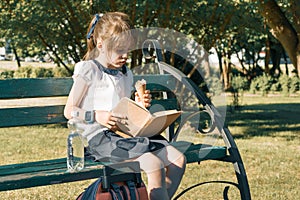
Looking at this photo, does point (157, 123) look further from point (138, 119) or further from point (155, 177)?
point (155, 177)

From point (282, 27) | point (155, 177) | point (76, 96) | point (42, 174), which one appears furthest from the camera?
point (282, 27)

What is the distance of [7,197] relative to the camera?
17.4ft

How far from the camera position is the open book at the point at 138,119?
10.8 feet

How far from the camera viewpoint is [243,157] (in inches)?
293

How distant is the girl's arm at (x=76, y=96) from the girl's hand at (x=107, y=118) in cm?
10

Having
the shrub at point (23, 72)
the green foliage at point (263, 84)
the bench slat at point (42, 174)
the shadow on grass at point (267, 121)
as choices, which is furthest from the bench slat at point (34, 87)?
the shrub at point (23, 72)

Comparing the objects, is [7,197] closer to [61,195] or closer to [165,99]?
[61,195]

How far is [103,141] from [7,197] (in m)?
2.17

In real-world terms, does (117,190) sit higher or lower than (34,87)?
lower

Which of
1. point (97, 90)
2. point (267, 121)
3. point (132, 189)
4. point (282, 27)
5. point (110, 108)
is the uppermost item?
point (282, 27)

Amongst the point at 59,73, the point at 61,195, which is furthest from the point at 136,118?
the point at 59,73

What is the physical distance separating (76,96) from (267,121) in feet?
33.1

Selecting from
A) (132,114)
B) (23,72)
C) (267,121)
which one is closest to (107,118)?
(132,114)

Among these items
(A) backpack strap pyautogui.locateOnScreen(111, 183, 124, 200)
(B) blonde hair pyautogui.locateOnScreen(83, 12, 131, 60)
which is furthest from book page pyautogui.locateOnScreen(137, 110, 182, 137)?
(B) blonde hair pyautogui.locateOnScreen(83, 12, 131, 60)
